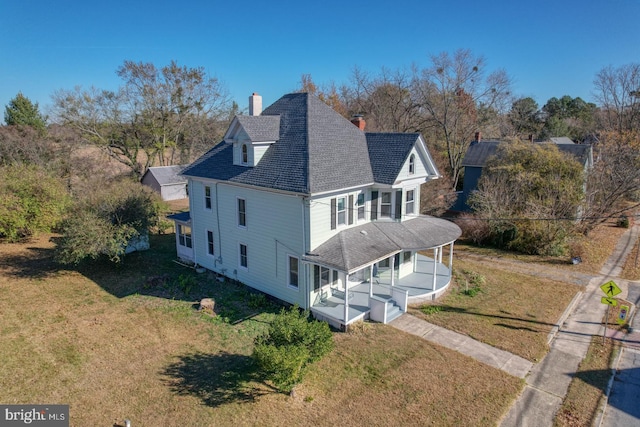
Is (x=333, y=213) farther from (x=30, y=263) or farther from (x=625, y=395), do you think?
(x=30, y=263)

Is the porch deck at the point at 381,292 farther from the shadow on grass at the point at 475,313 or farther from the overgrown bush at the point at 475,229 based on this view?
the overgrown bush at the point at 475,229

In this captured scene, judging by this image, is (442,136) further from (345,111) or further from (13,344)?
(13,344)

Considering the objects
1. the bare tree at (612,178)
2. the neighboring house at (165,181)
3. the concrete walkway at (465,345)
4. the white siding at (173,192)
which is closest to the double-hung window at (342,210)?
the concrete walkway at (465,345)

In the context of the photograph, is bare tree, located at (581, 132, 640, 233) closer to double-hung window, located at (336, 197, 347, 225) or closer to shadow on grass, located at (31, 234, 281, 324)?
double-hung window, located at (336, 197, 347, 225)

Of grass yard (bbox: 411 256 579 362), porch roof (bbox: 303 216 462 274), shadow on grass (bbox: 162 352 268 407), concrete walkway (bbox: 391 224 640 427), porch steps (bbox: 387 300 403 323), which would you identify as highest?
porch roof (bbox: 303 216 462 274)

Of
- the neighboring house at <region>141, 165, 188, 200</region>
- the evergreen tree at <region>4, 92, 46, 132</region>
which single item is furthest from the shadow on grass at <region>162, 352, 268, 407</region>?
the evergreen tree at <region>4, 92, 46, 132</region>

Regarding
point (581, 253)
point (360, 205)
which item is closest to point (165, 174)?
point (360, 205)
